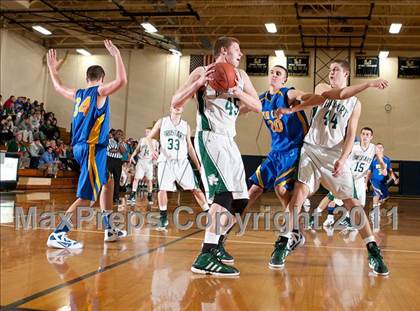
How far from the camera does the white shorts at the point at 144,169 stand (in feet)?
41.6

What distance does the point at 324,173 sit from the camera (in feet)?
13.6

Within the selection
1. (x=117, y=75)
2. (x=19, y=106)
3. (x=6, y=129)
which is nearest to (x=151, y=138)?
(x=117, y=75)

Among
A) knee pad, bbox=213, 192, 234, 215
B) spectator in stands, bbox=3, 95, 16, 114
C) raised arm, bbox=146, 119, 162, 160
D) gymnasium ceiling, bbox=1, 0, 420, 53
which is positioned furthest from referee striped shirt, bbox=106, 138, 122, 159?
spectator in stands, bbox=3, 95, 16, 114

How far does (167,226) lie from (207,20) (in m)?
14.3

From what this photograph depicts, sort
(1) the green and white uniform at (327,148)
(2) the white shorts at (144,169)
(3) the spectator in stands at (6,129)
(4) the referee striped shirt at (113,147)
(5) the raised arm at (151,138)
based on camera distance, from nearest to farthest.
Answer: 1. (1) the green and white uniform at (327,148)
2. (5) the raised arm at (151,138)
3. (4) the referee striped shirt at (113,147)
4. (2) the white shorts at (144,169)
5. (3) the spectator in stands at (6,129)

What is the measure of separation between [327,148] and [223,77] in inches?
52.2

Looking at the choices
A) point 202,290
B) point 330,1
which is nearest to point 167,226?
point 202,290

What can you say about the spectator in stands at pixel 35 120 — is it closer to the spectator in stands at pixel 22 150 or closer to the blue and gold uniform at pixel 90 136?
the spectator in stands at pixel 22 150

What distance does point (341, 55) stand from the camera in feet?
70.3

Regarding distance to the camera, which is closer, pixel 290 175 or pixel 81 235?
pixel 290 175

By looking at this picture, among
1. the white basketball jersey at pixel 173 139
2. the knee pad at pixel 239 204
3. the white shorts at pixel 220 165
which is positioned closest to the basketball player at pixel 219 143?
the white shorts at pixel 220 165

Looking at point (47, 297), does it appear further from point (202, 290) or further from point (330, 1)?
point (330, 1)

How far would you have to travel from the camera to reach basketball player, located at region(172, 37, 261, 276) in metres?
3.54

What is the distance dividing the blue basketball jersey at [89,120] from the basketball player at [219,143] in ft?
4.28
